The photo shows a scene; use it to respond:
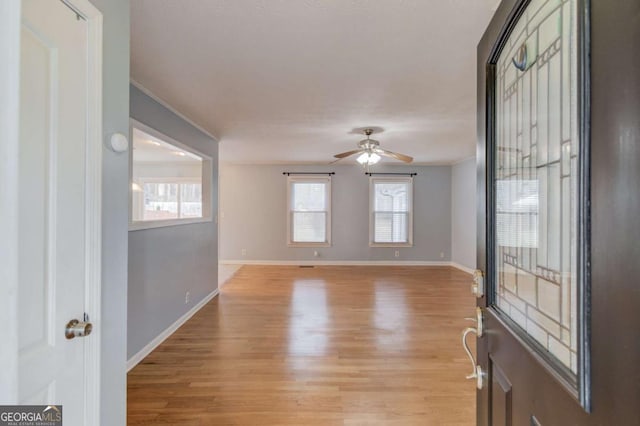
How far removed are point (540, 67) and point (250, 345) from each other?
302 cm

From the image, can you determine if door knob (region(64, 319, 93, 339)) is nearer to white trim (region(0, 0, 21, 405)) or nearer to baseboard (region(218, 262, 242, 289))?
white trim (region(0, 0, 21, 405))

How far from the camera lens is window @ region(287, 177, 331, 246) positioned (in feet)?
22.8

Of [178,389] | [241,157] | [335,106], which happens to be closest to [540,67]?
[335,106]

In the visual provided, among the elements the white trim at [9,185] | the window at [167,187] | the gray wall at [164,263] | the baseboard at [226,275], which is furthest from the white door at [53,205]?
the window at [167,187]

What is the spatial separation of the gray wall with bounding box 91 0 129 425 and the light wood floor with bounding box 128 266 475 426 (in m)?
0.91

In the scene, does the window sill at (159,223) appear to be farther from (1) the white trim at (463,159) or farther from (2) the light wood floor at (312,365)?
(1) the white trim at (463,159)

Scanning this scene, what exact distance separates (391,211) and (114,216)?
6.32 metres

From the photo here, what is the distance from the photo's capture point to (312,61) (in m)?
2.10

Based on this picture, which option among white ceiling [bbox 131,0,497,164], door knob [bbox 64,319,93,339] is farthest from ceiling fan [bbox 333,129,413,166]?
door knob [bbox 64,319,93,339]

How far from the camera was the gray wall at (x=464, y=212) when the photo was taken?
6.05 m

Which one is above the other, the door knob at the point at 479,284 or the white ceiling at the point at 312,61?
the white ceiling at the point at 312,61

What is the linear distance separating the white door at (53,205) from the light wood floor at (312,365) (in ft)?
3.98

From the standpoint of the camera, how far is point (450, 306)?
4.12 m

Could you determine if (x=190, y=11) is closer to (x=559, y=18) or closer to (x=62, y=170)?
(x=62, y=170)
